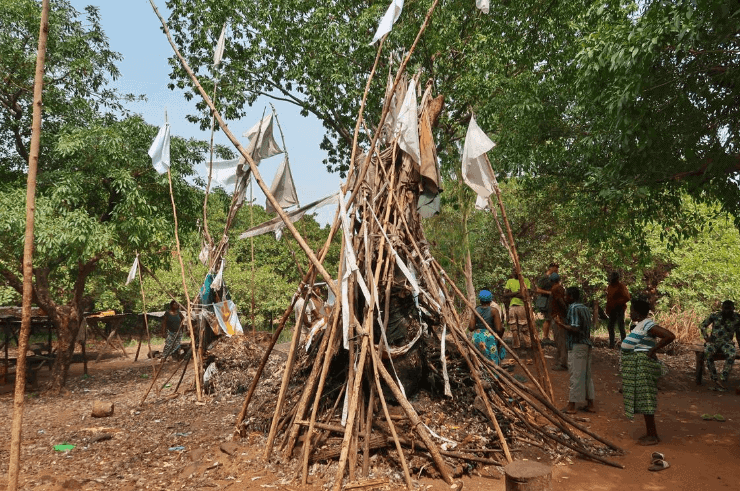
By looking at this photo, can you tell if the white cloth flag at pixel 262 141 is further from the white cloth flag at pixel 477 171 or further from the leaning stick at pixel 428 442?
the leaning stick at pixel 428 442

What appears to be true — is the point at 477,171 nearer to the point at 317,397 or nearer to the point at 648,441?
the point at 317,397

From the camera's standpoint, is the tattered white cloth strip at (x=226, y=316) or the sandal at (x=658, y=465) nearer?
the sandal at (x=658, y=465)

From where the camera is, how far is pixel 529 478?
8.26 ft

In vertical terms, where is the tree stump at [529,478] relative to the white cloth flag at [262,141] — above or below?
below

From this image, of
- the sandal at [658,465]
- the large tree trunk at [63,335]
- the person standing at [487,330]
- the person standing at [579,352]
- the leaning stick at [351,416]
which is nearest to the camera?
the leaning stick at [351,416]

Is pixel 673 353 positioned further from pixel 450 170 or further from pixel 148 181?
pixel 148 181

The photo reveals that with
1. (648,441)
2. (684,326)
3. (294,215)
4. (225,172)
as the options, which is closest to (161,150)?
(225,172)

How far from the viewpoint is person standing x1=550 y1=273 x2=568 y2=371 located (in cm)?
727

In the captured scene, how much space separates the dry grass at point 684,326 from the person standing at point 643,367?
23.5 feet

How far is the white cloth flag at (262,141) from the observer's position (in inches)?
256

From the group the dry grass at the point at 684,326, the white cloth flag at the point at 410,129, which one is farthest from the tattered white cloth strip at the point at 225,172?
the dry grass at the point at 684,326

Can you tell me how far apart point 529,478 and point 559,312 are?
5169mm

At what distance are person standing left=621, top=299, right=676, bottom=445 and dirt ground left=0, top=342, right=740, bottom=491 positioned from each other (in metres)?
0.38

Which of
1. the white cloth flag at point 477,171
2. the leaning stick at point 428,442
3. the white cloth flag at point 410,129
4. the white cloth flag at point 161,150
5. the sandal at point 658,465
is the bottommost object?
the sandal at point 658,465
